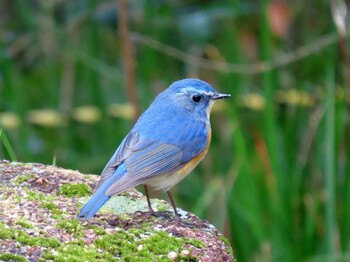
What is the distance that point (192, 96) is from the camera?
17.1 ft

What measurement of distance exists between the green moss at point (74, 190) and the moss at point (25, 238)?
26.0 inches

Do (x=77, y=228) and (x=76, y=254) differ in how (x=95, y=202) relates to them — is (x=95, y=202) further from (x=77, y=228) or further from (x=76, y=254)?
(x=76, y=254)

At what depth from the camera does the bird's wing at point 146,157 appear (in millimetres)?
4355

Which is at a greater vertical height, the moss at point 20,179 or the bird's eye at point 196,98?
the bird's eye at point 196,98

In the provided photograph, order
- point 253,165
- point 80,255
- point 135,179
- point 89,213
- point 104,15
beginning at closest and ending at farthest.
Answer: point 80,255
point 89,213
point 135,179
point 253,165
point 104,15

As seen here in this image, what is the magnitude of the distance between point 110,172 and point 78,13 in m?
2.86

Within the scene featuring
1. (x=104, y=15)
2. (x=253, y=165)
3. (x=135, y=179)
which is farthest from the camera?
(x=104, y=15)

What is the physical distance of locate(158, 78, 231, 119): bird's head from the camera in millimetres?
5152

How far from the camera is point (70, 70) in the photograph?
6.71 meters

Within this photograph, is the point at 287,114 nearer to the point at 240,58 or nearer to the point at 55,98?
the point at 240,58

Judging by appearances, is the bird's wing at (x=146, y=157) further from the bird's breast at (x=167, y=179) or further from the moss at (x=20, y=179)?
the moss at (x=20, y=179)

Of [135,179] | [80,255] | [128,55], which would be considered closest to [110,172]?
[135,179]

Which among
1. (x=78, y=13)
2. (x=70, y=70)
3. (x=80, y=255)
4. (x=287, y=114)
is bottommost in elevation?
(x=80, y=255)

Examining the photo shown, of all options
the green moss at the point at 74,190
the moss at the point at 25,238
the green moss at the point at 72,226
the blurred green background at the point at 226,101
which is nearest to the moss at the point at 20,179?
the green moss at the point at 74,190
